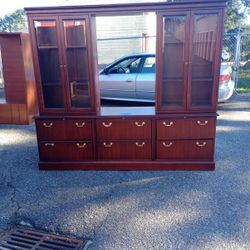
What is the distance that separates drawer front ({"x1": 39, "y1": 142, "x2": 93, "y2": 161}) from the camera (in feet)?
12.0

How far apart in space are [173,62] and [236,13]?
16.1 metres

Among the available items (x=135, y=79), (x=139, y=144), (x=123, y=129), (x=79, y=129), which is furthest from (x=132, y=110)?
(x=135, y=79)

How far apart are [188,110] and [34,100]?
13.2ft

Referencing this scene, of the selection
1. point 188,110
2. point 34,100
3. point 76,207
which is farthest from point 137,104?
point 76,207

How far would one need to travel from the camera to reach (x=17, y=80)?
5.64 metres

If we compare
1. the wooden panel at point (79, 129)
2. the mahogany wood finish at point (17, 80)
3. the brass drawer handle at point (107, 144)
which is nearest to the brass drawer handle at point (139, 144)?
the brass drawer handle at point (107, 144)

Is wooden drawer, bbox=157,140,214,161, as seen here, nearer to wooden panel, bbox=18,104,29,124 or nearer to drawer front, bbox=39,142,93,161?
drawer front, bbox=39,142,93,161

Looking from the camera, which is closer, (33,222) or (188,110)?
(33,222)

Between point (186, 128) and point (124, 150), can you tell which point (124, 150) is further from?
point (186, 128)

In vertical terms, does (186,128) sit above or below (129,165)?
above

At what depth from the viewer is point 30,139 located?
16.3ft

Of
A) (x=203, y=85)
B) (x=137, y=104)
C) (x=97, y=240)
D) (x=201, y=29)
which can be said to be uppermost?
(x=201, y=29)

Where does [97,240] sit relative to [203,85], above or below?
below

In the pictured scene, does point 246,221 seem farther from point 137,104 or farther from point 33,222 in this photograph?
point 137,104
